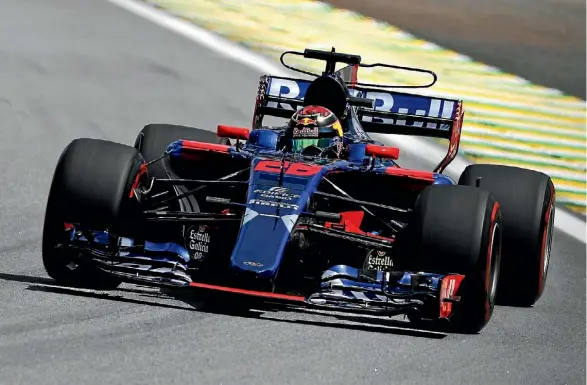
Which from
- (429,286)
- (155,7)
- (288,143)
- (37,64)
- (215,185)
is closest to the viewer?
(429,286)

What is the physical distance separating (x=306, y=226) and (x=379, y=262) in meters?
0.61

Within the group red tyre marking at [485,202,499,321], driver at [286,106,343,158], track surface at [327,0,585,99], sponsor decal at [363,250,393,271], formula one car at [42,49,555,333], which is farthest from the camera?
track surface at [327,0,585,99]

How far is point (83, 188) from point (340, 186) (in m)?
1.90

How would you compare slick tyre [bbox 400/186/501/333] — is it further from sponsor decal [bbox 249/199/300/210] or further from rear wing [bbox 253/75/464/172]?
rear wing [bbox 253/75/464/172]

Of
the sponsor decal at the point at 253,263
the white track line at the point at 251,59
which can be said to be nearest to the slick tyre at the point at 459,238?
the sponsor decal at the point at 253,263

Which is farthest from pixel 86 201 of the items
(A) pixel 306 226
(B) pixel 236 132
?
(B) pixel 236 132

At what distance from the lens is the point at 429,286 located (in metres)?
8.59

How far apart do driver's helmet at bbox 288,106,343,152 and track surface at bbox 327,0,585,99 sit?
9.30 meters

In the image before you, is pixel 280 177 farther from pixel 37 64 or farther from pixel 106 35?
pixel 106 35

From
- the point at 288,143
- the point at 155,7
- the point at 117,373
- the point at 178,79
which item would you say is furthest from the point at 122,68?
Result: the point at 117,373

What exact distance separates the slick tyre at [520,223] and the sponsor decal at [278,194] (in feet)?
5.56

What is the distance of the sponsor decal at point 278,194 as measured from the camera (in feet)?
29.3

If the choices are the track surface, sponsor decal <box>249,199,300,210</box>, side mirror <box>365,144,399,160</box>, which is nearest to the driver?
side mirror <box>365,144,399,160</box>

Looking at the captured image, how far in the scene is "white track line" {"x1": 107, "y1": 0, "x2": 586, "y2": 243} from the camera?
1480 centimetres
